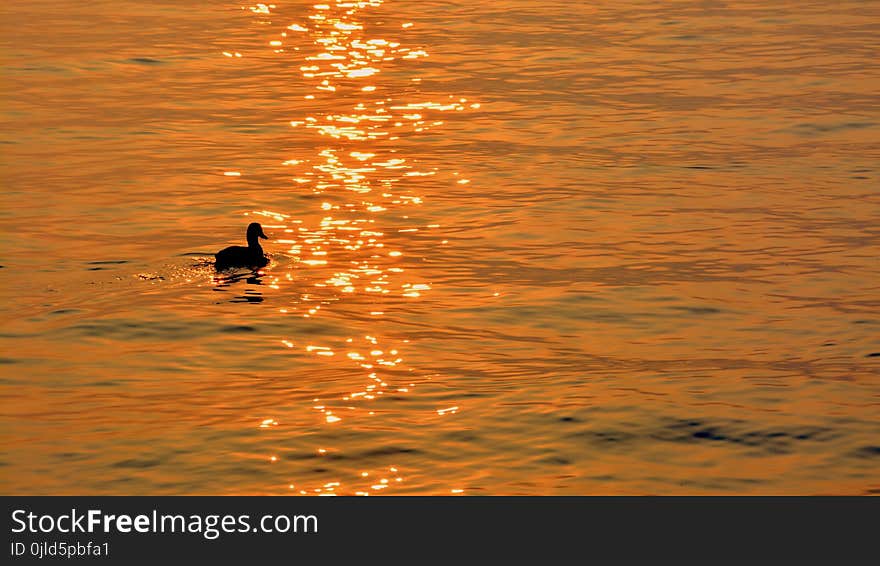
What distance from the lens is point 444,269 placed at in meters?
18.7

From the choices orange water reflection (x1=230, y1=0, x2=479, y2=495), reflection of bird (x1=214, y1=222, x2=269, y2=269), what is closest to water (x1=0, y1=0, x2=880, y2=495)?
orange water reflection (x1=230, y1=0, x2=479, y2=495)

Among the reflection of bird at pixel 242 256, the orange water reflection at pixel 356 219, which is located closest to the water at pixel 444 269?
the orange water reflection at pixel 356 219

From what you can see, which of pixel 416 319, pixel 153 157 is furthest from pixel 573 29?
pixel 416 319

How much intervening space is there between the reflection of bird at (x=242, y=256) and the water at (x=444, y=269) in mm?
176

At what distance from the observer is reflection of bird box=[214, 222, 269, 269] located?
1808cm

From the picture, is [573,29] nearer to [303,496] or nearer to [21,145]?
[21,145]

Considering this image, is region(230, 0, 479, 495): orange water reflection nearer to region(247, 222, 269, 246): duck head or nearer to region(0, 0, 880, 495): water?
region(0, 0, 880, 495): water

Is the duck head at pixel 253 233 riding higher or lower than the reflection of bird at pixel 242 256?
higher

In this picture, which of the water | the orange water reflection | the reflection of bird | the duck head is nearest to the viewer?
the water

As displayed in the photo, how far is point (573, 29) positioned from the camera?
37.6 m

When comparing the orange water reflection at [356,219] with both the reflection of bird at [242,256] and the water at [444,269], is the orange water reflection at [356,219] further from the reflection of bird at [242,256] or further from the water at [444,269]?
the reflection of bird at [242,256]

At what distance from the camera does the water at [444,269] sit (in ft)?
43.2

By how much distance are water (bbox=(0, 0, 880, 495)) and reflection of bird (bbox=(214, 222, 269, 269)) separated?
18 cm

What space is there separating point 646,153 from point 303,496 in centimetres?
1386
